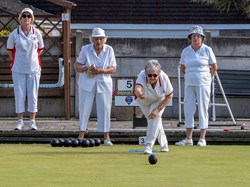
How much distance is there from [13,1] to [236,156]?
16009 mm

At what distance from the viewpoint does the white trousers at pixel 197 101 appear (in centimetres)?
1573

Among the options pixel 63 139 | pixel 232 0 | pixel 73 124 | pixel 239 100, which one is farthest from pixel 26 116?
pixel 232 0

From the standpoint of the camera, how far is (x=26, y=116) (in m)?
21.0

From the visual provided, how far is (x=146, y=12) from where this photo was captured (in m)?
29.4

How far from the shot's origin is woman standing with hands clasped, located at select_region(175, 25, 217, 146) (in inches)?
617

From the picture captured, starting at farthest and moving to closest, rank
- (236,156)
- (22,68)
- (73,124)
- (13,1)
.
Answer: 1. (13,1)
2. (73,124)
3. (22,68)
4. (236,156)

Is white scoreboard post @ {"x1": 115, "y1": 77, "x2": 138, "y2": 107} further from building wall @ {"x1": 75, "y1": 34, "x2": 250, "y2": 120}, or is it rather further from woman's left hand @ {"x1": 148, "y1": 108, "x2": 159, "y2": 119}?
woman's left hand @ {"x1": 148, "y1": 108, "x2": 159, "y2": 119}

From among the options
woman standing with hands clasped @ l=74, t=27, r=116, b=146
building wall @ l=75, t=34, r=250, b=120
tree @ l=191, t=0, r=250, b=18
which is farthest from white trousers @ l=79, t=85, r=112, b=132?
tree @ l=191, t=0, r=250, b=18

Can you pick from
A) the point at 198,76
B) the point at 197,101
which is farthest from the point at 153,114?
the point at 197,101

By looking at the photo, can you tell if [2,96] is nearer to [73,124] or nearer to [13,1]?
[73,124]

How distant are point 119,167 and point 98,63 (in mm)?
3662

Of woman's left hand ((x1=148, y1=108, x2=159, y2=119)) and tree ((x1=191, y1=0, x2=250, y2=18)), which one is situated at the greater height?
tree ((x1=191, y1=0, x2=250, y2=18))

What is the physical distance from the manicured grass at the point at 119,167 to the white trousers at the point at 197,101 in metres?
0.50

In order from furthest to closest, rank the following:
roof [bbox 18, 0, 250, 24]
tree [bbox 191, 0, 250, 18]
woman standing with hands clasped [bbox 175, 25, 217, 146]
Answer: roof [bbox 18, 0, 250, 24] < tree [bbox 191, 0, 250, 18] < woman standing with hands clasped [bbox 175, 25, 217, 146]
